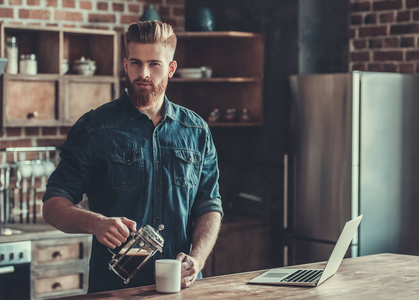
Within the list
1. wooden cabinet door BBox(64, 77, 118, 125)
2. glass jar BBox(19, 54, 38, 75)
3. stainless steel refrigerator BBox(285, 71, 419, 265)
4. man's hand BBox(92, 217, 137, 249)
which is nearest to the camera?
man's hand BBox(92, 217, 137, 249)

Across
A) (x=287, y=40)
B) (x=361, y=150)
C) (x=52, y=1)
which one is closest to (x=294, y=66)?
(x=287, y=40)

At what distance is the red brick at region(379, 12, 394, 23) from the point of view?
15.9 ft

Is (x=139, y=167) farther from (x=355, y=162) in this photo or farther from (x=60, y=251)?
(x=355, y=162)

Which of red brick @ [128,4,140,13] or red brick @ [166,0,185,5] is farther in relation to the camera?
red brick @ [166,0,185,5]

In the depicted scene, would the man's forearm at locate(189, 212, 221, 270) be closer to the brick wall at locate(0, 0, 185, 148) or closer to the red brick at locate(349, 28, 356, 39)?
the brick wall at locate(0, 0, 185, 148)

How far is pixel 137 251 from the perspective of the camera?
7.48ft

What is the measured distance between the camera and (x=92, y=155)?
8.38 feet

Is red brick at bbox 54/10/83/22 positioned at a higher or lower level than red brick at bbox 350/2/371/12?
lower

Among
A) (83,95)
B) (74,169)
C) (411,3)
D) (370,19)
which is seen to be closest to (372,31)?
(370,19)

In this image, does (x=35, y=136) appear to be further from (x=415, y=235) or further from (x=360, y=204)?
(x=415, y=235)

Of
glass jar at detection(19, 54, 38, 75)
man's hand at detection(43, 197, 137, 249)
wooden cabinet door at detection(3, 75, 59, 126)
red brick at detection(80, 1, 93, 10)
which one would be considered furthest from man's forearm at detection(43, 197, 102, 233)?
red brick at detection(80, 1, 93, 10)

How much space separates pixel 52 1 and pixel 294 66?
1.61 metres

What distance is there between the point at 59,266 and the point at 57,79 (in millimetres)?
1137

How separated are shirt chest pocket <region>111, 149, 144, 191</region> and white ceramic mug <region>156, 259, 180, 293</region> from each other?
1.21 ft
